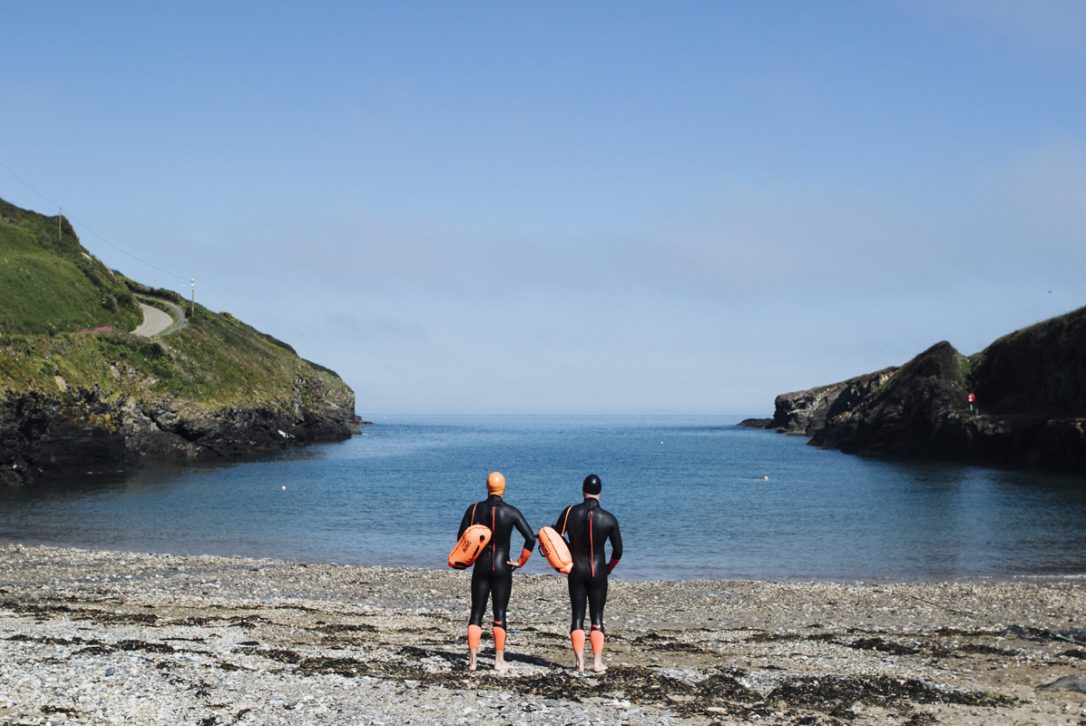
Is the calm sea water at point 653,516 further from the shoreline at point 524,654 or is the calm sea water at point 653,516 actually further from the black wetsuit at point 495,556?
the black wetsuit at point 495,556

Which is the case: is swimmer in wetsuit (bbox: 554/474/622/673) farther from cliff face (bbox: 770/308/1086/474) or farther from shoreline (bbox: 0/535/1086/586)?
cliff face (bbox: 770/308/1086/474)

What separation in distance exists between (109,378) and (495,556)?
78.6 m

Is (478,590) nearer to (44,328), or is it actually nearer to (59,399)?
(59,399)

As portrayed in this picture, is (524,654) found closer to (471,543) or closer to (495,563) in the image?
(495,563)

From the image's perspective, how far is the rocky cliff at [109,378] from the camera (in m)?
67.6

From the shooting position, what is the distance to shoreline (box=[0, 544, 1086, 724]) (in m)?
12.3

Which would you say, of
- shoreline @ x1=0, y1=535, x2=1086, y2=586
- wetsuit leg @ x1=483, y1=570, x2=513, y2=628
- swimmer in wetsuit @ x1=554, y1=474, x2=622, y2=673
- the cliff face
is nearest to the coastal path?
shoreline @ x1=0, y1=535, x2=1086, y2=586

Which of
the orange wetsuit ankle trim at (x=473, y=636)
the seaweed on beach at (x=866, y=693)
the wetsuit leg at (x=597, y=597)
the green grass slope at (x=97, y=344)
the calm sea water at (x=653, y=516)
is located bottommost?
the calm sea water at (x=653, y=516)

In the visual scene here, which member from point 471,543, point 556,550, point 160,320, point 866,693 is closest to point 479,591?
point 471,543

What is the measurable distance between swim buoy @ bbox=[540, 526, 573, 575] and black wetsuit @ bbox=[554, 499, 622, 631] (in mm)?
267

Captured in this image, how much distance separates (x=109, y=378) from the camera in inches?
3246

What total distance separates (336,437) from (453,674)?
144 meters

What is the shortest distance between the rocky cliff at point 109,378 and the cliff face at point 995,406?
84.1 m

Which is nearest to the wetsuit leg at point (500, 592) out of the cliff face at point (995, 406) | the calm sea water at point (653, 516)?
the calm sea water at point (653, 516)
